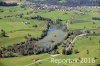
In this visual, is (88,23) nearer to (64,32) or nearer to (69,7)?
(64,32)

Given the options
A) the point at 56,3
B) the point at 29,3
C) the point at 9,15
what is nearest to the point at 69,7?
the point at 56,3

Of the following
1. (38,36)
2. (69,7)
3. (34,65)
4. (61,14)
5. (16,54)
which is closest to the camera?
(34,65)

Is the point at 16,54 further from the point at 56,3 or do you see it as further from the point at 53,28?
the point at 56,3

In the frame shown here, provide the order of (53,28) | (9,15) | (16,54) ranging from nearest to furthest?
1. (16,54)
2. (53,28)
3. (9,15)

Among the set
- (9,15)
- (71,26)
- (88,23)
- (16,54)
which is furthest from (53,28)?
(16,54)

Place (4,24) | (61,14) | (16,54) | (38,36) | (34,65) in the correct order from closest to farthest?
1. (34,65)
2. (16,54)
3. (38,36)
4. (4,24)
5. (61,14)

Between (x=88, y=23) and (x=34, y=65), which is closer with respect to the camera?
(x=34, y=65)
